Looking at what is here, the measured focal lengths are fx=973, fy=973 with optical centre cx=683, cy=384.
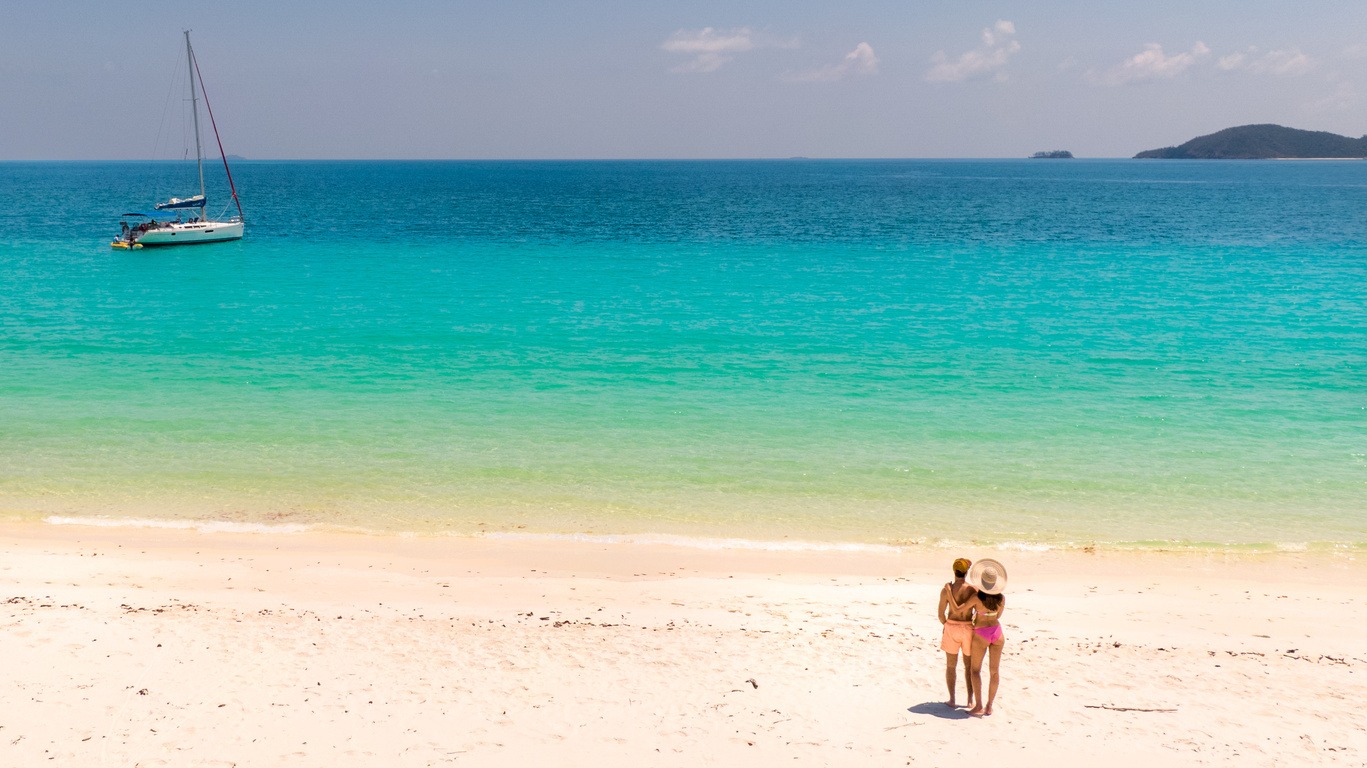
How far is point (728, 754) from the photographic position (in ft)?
26.2

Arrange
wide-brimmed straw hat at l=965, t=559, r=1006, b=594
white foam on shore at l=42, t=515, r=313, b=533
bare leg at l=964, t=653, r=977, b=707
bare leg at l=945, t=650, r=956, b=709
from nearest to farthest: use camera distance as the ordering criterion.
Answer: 1. wide-brimmed straw hat at l=965, t=559, r=1006, b=594
2. bare leg at l=964, t=653, r=977, b=707
3. bare leg at l=945, t=650, r=956, b=709
4. white foam on shore at l=42, t=515, r=313, b=533

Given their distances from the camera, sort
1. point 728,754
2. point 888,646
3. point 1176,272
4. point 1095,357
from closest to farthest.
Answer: point 728,754 < point 888,646 < point 1095,357 < point 1176,272

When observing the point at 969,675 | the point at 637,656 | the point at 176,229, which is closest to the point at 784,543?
the point at 637,656

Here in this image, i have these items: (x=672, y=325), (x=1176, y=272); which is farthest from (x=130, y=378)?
(x=1176, y=272)

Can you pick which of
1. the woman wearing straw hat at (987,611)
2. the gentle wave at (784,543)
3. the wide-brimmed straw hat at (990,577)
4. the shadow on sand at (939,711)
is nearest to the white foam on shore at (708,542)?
the gentle wave at (784,543)

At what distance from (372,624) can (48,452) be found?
10.8m

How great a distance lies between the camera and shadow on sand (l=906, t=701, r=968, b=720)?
8578 millimetres

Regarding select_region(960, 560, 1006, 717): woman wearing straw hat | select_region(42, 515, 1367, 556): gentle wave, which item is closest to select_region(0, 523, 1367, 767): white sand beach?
select_region(42, 515, 1367, 556): gentle wave

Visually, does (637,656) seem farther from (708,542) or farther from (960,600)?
(708,542)

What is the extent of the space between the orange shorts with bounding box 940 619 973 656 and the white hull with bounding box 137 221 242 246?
5399 centimetres

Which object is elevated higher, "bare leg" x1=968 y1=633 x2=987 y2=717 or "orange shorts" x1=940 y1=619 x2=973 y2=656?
"orange shorts" x1=940 y1=619 x2=973 y2=656

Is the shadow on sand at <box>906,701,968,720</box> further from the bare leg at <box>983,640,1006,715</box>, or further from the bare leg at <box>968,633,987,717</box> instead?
the bare leg at <box>983,640,1006,715</box>

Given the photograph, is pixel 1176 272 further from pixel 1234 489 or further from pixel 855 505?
pixel 855 505

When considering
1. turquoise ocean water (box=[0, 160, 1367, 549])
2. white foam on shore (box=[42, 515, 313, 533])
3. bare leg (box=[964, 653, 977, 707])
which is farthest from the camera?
turquoise ocean water (box=[0, 160, 1367, 549])
